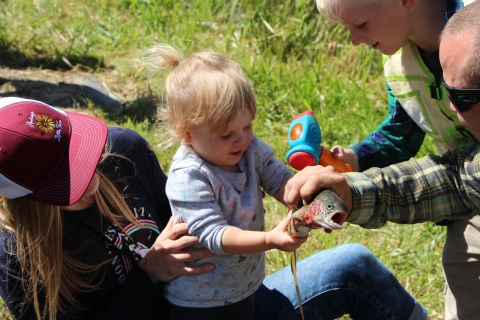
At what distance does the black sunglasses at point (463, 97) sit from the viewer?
177 cm

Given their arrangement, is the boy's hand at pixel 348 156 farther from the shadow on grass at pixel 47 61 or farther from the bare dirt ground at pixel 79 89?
the shadow on grass at pixel 47 61

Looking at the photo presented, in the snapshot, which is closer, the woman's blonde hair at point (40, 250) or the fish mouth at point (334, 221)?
the fish mouth at point (334, 221)

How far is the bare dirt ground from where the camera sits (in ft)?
14.9

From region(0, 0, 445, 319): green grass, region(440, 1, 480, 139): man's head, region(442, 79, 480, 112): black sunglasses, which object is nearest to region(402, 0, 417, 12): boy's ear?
region(440, 1, 480, 139): man's head

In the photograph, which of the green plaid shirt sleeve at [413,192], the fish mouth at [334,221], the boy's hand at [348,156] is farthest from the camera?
the boy's hand at [348,156]

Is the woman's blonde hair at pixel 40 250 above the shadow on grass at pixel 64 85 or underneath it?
above

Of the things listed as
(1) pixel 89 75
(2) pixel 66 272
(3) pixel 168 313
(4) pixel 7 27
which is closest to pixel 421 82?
(3) pixel 168 313

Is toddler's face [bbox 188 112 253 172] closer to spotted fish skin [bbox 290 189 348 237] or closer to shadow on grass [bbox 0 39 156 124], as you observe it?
spotted fish skin [bbox 290 189 348 237]

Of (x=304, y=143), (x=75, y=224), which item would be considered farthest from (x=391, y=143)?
(x=75, y=224)

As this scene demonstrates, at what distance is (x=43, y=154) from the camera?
6.24 ft

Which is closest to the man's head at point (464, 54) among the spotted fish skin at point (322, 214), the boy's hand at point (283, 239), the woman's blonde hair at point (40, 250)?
the spotted fish skin at point (322, 214)

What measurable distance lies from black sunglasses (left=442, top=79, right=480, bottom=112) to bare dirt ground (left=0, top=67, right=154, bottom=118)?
9.38 feet

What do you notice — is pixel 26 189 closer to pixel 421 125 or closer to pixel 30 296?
pixel 30 296

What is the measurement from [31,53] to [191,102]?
3597mm
